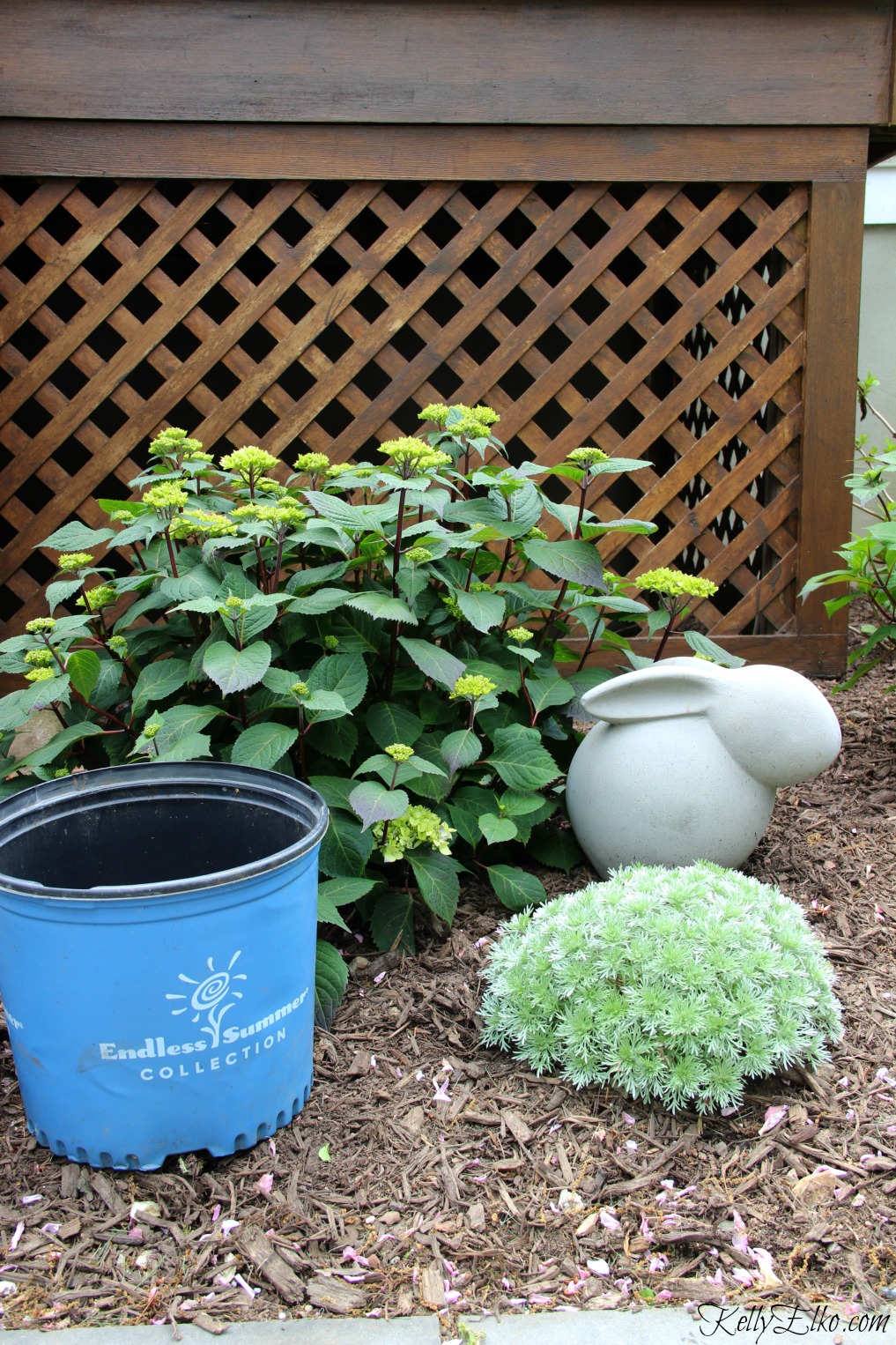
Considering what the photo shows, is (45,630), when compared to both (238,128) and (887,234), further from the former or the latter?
(887,234)

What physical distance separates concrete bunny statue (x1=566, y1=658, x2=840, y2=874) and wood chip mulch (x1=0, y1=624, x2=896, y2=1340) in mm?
465

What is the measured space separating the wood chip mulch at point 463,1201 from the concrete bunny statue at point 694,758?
0.47 meters

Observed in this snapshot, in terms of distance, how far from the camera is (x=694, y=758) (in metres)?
2.27

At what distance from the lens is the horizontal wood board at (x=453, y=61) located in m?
3.29

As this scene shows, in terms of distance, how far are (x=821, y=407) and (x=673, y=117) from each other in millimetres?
1071

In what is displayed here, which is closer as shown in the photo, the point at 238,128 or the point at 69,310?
the point at 238,128

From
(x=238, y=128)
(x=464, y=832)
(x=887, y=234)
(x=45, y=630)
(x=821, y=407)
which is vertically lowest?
(x=464, y=832)


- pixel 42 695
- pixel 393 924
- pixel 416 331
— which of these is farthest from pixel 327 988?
pixel 416 331

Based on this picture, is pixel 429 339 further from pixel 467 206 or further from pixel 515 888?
pixel 515 888

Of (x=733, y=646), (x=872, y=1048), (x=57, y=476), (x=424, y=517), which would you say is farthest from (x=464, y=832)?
(x=57, y=476)

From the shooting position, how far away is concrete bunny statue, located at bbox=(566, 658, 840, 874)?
86.3 inches

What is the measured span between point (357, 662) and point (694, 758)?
75 cm

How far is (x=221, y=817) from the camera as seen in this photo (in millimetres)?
1878

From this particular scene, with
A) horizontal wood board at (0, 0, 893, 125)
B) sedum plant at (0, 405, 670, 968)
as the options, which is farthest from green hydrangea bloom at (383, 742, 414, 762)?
horizontal wood board at (0, 0, 893, 125)
